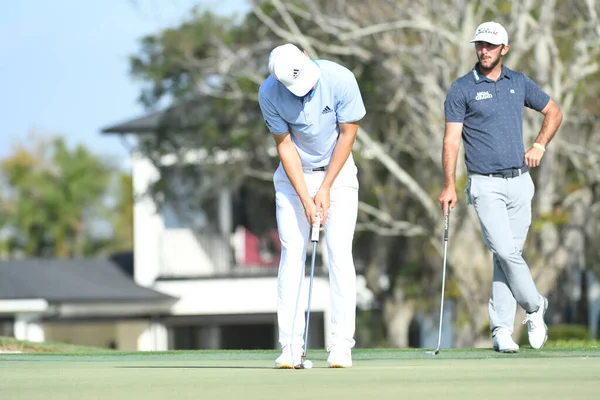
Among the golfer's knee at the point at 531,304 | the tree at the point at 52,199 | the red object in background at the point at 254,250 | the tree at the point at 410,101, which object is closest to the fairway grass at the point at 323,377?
the golfer's knee at the point at 531,304

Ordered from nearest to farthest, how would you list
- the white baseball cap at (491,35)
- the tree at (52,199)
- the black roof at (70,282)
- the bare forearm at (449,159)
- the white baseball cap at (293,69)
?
the white baseball cap at (293,69), the white baseball cap at (491,35), the bare forearm at (449,159), the black roof at (70,282), the tree at (52,199)

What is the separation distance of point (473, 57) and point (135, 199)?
47.6 feet

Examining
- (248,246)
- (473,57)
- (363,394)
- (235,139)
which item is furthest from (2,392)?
(248,246)

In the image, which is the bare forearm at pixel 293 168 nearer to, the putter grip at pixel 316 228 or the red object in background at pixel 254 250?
the putter grip at pixel 316 228

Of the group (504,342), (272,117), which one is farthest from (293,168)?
(504,342)

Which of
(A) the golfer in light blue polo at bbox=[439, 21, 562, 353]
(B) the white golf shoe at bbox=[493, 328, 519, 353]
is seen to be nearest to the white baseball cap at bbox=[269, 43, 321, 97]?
(A) the golfer in light blue polo at bbox=[439, 21, 562, 353]

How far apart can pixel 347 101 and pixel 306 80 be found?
452 millimetres

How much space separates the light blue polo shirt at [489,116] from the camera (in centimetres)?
1016

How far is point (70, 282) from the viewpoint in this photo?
3959cm

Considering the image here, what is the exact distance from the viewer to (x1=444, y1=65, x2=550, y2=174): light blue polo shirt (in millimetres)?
10164

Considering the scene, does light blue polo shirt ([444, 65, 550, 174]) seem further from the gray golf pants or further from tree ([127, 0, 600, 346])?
tree ([127, 0, 600, 346])

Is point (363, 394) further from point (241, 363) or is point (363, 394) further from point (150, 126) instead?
point (150, 126)

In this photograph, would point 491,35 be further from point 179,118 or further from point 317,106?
point 179,118

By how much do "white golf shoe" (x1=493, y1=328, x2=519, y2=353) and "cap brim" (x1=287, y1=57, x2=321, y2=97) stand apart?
2.49 metres
